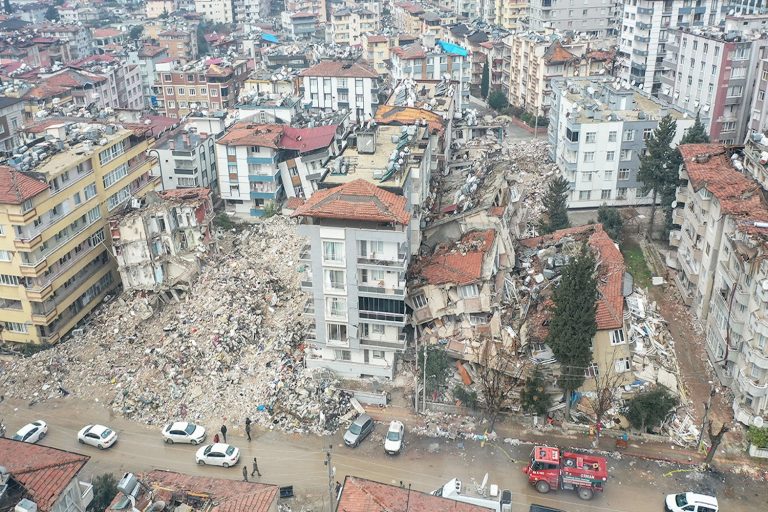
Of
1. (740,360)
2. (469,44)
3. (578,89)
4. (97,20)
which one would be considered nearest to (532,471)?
(740,360)

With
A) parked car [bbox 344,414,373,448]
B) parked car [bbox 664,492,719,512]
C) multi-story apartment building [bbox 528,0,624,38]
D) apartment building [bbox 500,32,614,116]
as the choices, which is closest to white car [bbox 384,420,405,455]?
parked car [bbox 344,414,373,448]

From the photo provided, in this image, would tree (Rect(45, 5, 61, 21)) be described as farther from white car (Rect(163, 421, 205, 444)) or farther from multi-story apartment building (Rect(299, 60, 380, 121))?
white car (Rect(163, 421, 205, 444))

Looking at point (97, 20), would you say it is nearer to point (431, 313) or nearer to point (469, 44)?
point (469, 44)

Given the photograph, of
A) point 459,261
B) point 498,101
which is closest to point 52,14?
point 498,101

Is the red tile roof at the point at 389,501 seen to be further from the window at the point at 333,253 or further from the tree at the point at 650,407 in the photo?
the window at the point at 333,253

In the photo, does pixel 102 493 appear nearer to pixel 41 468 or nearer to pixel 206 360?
pixel 41 468
